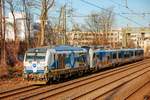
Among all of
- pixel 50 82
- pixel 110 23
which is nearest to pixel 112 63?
pixel 50 82

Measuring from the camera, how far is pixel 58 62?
28.2m

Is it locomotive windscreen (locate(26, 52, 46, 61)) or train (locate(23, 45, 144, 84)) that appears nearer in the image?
train (locate(23, 45, 144, 84))

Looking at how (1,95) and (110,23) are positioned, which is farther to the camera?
(110,23)

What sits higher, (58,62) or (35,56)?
(35,56)

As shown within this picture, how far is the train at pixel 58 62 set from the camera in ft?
87.2

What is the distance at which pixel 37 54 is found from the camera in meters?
27.1

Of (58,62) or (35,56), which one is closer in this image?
(35,56)

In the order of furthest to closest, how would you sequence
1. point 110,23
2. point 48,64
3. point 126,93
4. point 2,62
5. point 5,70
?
point 110,23 → point 2,62 → point 5,70 → point 48,64 → point 126,93

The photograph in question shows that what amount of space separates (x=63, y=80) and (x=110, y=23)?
59958 mm

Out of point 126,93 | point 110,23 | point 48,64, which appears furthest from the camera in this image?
point 110,23

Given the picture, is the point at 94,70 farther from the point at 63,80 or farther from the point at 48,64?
the point at 48,64

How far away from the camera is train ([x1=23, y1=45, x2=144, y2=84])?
26.6 meters

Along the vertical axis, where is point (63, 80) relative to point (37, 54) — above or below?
below

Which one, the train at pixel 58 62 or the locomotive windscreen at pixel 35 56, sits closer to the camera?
the train at pixel 58 62
